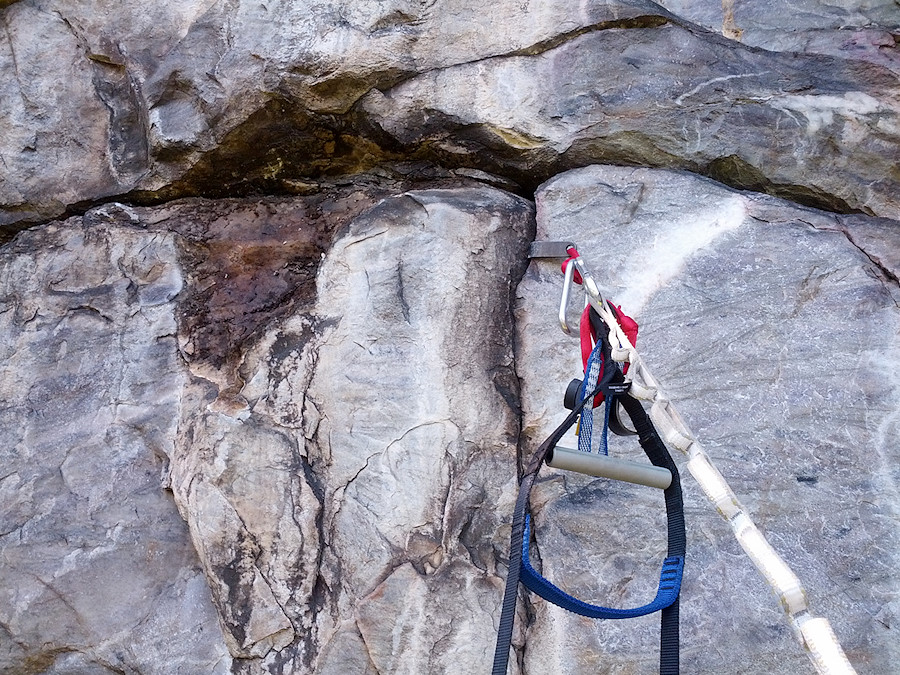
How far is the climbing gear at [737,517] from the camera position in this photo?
1131 mm

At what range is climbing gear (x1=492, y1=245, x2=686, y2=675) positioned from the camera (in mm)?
1309

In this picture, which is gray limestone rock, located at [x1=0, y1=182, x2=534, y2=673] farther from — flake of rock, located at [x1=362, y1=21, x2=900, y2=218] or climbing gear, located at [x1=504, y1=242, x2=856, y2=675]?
climbing gear, located at [x1=504, y1=242, x2=856, y2=675]

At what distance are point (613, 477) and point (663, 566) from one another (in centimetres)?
18

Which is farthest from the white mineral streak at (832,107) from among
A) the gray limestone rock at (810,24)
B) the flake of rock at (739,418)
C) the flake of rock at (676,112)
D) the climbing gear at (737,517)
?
the climbing gear at (737,517)

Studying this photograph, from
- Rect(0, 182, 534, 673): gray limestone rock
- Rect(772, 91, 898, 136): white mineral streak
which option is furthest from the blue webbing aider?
Rect(772, 91, 898, 136): white mineral streak

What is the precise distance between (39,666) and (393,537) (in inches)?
44.7

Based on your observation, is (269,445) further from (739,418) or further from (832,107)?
(832,107)

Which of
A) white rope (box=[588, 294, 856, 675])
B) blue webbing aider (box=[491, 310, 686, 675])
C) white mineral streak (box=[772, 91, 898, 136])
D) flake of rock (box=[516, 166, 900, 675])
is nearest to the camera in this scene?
white rope (box=[588, 294, 856, 675])

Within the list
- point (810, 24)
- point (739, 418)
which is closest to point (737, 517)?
point (739, 418)

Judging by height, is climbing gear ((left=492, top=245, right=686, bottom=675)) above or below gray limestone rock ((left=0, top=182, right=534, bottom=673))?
above

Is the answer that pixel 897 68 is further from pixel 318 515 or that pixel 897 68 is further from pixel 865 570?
pixel 318 515

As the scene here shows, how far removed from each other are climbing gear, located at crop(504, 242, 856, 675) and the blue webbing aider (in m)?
0.03

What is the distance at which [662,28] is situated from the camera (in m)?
2.55

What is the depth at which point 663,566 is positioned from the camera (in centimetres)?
141
